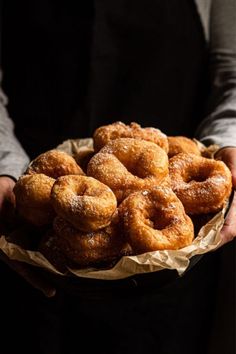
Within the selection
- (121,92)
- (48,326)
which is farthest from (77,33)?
(48,326)

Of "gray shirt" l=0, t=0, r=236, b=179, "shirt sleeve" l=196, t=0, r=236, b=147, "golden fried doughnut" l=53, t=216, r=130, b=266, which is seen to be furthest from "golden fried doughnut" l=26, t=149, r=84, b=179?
"shirt sleeve" l=196, t=0, r=236, b=147

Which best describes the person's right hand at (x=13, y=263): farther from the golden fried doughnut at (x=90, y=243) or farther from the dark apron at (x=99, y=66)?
the dark apron at (x=99, y=66)

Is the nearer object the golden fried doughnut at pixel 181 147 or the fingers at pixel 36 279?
the fingers at pixel 36 279

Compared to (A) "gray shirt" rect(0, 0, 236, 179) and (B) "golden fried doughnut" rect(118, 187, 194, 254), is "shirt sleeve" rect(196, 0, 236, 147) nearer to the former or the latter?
(A) "gray shirt" rect(0, 0, 236, 179)

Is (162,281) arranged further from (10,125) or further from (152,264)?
(10,125)

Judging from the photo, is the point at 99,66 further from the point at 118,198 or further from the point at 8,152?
the point at 118,198

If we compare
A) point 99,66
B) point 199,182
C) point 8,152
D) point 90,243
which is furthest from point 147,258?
point 99,66

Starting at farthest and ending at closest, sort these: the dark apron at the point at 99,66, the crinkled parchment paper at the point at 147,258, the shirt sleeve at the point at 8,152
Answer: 1. the dark apron at the point at 99,66
2. the shirt sleeve at the point at 8,152
3. the crinkled parchment paper at the point at 147,258

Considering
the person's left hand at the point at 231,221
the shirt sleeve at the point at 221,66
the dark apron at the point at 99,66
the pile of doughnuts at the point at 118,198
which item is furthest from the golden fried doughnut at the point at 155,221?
the dark apron at the point at 99,66
